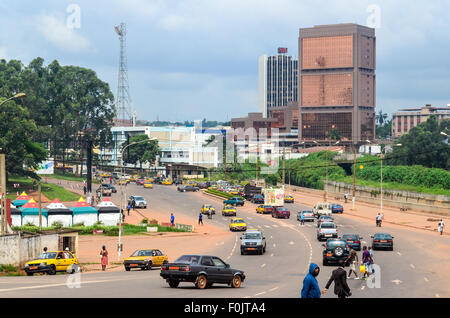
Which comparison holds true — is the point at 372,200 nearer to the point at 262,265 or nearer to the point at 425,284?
the point at 262,265

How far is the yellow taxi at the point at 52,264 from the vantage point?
39.0 m

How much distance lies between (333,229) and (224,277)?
33268mm

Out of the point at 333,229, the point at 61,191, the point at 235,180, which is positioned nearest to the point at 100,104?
the point at 235,180

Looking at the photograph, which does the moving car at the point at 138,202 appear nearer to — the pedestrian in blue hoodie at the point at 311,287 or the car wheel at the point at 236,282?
the car wheel at the point at 236,282

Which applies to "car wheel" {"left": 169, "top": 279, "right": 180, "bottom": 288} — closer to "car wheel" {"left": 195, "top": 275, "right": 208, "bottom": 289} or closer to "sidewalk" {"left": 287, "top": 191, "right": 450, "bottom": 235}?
"car wheel" {"left": 195, "top": 275, "right": 208, "bottom": 289}

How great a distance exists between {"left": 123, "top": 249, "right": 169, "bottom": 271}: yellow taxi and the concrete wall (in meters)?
6.05

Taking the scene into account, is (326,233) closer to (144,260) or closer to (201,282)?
(144,260)

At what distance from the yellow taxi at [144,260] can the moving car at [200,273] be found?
11.5 meters

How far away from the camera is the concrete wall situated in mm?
41875

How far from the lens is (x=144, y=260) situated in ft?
140

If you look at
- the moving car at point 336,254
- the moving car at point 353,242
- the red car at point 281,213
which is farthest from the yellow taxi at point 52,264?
the red car at point 281,213

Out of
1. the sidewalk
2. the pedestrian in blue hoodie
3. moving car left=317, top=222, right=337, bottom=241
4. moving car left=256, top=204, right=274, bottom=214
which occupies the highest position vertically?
the pedestrian in blue hoodie

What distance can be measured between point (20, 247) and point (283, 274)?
1548 cm

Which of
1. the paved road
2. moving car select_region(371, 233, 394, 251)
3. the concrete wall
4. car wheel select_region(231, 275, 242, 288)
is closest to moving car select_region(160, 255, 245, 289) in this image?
car wheel select_region(231, 275, 242, 288)
